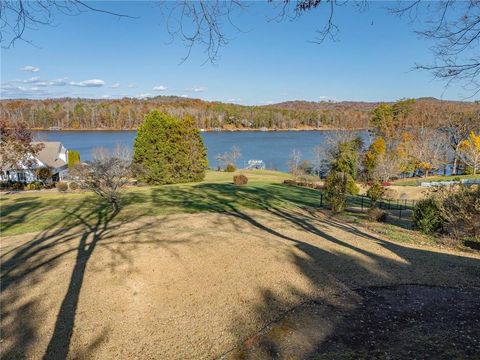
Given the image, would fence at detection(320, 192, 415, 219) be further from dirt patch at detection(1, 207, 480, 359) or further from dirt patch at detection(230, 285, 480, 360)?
dirt patch at detection(230, 285, 480, 360)

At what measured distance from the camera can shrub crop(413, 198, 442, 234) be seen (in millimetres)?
12016

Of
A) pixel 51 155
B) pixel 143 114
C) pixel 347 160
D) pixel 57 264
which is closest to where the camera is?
pixel 57 264

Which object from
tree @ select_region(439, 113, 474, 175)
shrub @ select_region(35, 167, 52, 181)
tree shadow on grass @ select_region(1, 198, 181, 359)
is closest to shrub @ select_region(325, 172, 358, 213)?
tree shadow on grass @ select_region(1, 198, 181, 359)

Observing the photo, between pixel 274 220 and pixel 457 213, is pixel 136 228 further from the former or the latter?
pixel 457 213

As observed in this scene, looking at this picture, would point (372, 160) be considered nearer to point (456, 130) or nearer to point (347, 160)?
point (347, 160)

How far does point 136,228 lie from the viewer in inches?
471

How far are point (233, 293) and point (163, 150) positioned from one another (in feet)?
94.5

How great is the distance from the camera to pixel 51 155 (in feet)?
140

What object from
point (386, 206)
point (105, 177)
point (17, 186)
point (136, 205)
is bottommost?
point (17, 186)

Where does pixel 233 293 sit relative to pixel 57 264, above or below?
above

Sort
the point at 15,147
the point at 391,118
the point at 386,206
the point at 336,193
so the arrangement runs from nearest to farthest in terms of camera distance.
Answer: the point at 336,193 < the point at 386,206 < the point at 15,147 < the point at 391,118

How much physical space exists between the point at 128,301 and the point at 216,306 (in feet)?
5.49

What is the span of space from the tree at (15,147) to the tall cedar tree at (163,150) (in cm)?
933

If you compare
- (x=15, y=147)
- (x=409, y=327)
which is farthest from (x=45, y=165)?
(x=409, y=327)
